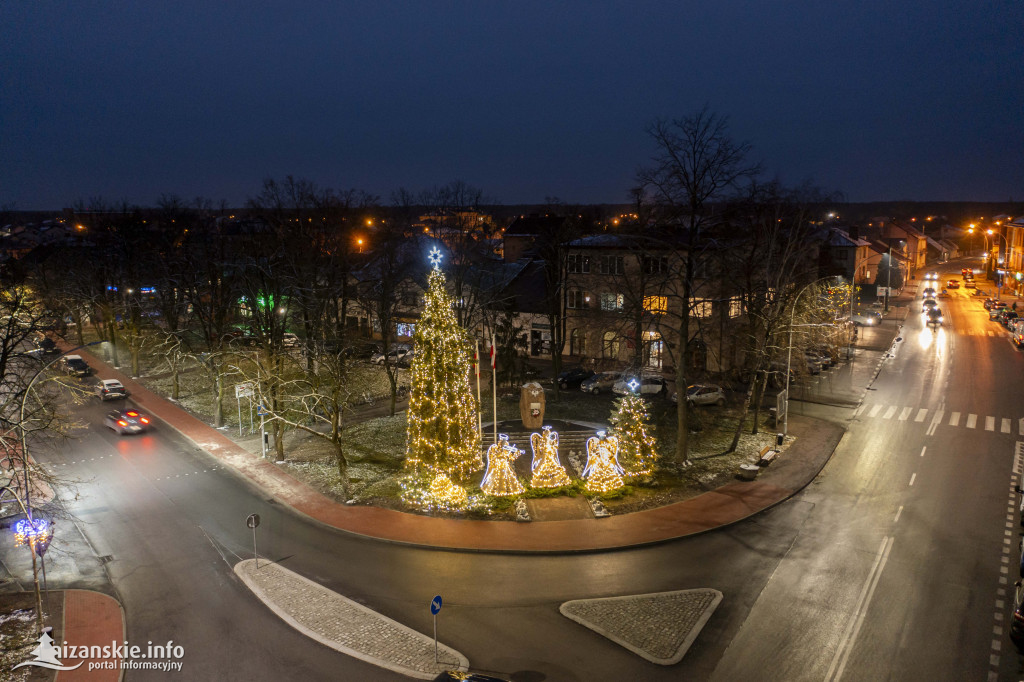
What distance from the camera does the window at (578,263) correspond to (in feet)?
136

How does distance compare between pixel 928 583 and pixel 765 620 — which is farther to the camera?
pixel 928 583

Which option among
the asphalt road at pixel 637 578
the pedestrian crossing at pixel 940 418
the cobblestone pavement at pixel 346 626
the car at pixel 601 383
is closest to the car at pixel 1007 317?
the pedestrian crossing at pixel 940 418

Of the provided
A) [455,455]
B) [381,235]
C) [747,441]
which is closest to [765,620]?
[455,455]

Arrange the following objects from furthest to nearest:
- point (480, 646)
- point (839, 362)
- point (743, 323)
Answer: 1. point (839, 362)
2. point (743, 323)
3. point (480, 646)

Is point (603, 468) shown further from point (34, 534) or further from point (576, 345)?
point (576, 345)

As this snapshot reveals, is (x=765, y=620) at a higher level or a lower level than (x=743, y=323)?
lower

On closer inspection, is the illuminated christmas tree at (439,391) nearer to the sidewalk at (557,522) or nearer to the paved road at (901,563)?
the sidewalk at (557,522)

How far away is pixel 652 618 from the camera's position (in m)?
14.8

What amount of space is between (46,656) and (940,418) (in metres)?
35.5

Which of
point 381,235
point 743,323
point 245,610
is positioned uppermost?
point 381,235

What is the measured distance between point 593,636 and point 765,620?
13.2 feet

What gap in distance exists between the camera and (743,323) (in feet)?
108

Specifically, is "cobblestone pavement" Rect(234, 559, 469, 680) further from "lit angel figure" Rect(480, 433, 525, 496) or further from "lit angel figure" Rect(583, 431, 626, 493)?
"lit angel figure" Rect(583, 431, 626, 493)

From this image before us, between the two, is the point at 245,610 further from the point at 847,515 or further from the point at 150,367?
the point at 150,367
